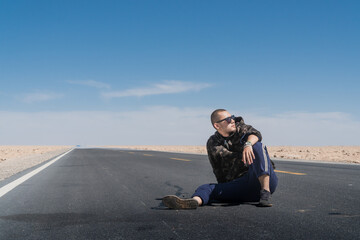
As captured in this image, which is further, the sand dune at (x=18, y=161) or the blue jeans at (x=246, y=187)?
the sand dune at (x=18, y=161)

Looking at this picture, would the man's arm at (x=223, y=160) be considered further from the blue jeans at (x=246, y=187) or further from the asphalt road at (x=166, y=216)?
the asphalt road at (x=166, y=216)

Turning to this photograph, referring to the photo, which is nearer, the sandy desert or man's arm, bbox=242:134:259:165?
man's arm, bbox=242:134:259:165

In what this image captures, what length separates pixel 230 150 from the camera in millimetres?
4566

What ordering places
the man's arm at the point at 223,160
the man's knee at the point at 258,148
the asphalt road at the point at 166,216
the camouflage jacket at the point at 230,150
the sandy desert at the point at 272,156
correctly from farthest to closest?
the sandy desert at the point at 272,156 < the man's arm at the point at 223,160 < the camouflage jacket at the point at 230,150 < the man's knee at the point at 258,148 < the asphalt road at the point at 166,216

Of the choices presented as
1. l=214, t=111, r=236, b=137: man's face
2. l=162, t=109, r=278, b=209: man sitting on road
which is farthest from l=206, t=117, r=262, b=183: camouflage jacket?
l=214, t=111, r=236, b=137: man's face

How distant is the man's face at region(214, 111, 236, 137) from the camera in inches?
169

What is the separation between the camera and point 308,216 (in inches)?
159

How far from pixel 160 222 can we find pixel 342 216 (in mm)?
2146

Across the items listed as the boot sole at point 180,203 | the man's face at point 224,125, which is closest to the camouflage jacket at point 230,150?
the man's face at point 224,125

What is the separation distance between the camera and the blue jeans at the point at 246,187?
4293mm

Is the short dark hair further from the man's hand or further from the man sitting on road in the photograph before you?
the man's hand

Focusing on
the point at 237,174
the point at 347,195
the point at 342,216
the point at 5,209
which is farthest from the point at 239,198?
the point at 5,209

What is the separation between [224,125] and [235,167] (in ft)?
2.40

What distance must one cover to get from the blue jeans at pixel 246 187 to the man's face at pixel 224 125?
1.22 feet
